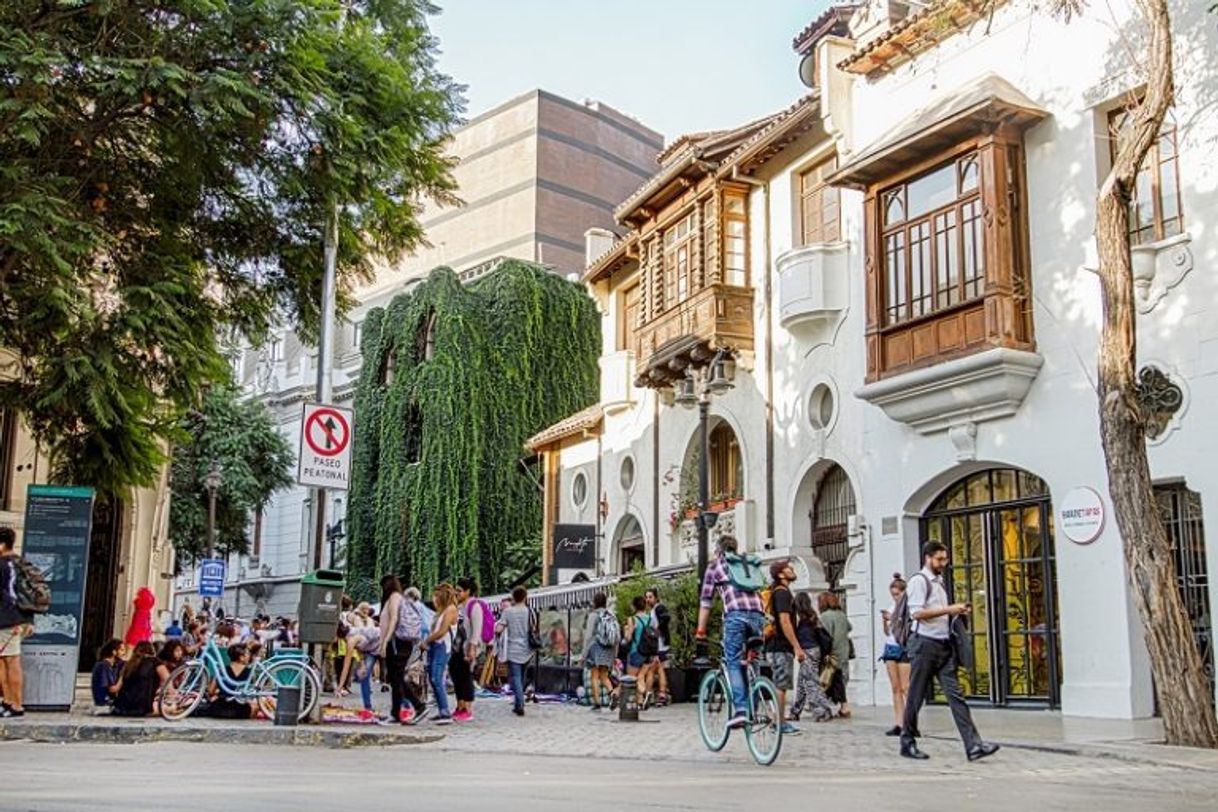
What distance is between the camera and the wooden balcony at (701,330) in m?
24.5

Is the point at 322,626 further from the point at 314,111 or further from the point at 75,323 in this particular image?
the point at 314,111

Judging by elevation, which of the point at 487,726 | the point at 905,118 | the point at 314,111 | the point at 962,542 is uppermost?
the point at 905,118

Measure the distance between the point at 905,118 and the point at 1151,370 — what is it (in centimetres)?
605

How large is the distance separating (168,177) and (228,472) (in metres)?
27.4

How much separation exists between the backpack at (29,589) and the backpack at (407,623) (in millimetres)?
3712

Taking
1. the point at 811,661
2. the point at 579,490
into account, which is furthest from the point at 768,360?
the point at 579,490

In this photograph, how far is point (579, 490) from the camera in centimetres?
3347

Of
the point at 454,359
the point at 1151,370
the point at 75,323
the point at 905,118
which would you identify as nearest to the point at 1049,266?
the point at 1151,370

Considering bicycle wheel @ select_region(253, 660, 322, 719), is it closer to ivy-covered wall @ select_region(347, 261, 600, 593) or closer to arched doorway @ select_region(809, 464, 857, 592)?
arched doorway @ select_region(809, 464, 857, 592)

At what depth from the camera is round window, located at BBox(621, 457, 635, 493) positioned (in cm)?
3012

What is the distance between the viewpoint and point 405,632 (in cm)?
1541

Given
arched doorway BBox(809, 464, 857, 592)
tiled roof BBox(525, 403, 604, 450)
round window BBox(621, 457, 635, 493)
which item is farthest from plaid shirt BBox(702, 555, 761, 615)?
tiled roof BBox(525, 403, 604, 450)

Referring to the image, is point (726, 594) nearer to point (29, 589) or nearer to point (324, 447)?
point (324, 447)

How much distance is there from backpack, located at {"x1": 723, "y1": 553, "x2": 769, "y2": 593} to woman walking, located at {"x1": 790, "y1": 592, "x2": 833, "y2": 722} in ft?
13.8
